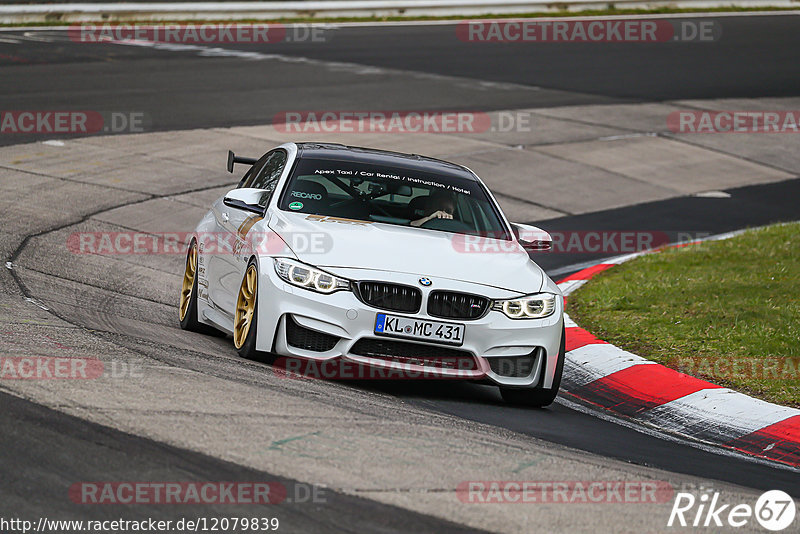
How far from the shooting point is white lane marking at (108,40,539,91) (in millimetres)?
24516

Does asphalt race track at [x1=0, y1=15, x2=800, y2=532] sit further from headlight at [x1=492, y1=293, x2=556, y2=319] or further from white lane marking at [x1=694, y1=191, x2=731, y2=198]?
headlight at [x1=492, y1=293, x2=556, y2=319]

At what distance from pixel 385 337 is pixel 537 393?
3.75ft

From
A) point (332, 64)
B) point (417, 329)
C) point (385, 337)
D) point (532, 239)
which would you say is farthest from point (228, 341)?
point (332, 64)

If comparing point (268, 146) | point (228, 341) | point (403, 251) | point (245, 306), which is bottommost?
point (228, 341)

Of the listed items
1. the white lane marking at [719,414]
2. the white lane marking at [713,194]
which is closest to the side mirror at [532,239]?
the white lane marking at [719,414]

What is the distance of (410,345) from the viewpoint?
7492mm

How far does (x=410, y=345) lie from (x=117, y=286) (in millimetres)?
4016

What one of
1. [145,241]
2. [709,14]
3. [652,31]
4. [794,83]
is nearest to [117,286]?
[145,241]

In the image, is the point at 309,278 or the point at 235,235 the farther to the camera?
the point at 235,235

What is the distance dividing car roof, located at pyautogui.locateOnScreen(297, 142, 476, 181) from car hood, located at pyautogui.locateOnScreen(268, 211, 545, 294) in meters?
0.88

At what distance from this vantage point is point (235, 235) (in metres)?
8.70

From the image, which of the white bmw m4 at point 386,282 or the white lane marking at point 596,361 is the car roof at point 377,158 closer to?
the white bmw m4 at point 386,282

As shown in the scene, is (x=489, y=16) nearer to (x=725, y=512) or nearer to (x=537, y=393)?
(x=537, y=393)

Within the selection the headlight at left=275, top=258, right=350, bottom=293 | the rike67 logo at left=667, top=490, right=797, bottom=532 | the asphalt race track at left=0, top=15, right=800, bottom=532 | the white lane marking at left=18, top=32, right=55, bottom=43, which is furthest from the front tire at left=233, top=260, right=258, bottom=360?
the white lane marking at left=18, top=32, right=55, bottom=43
